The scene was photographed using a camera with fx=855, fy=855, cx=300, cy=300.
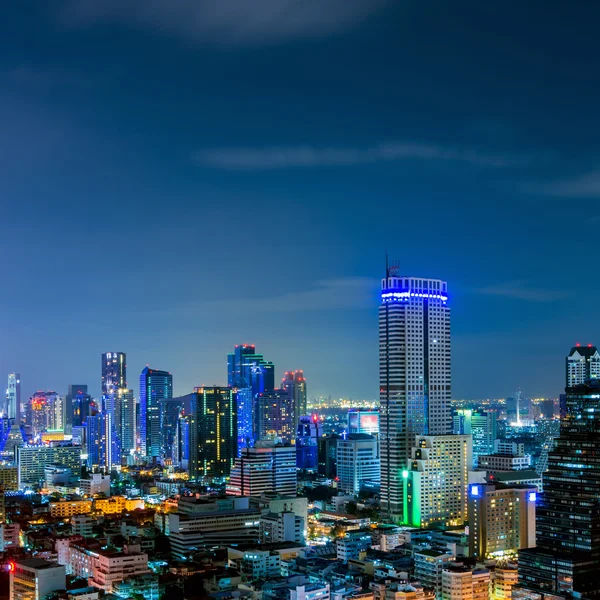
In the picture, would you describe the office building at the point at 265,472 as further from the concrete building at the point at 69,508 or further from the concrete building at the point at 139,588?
the concrete building at the point at 139,588

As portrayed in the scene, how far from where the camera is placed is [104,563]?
20.0 metres

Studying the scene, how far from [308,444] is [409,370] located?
2015cm

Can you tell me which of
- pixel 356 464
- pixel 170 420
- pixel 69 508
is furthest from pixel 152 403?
pixel 69 508

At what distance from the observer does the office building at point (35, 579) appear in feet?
61.2

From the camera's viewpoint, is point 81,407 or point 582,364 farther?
point 81,407

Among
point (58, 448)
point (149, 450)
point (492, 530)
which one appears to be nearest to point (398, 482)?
point (492, 530)

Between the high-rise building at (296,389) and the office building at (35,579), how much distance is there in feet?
128

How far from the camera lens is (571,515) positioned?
757 inches

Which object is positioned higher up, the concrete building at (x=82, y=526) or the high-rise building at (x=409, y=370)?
the high-rise building at (x=409, y=370)

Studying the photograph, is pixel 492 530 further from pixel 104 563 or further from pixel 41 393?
pixel 41 393

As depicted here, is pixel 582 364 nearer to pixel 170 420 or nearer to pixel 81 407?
pixel 170 420

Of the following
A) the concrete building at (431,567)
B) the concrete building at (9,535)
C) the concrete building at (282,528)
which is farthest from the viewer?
the concrete building at (9,535)

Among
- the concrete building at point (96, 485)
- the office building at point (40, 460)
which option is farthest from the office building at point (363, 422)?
the office building at point (40, 460)

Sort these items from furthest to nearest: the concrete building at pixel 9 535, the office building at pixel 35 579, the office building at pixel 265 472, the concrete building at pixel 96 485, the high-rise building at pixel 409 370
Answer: the concrete building at pixel 96 485, the office building at pixel 265 472, the high-rise building at pixel 409 370, the concrete building at pixel 9 535, the office building at pixel 35 579
